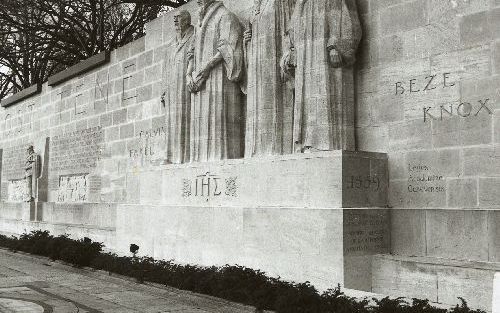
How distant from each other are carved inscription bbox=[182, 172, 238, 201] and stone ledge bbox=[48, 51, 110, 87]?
23.2 feet

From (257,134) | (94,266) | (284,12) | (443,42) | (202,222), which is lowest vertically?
(94,266)

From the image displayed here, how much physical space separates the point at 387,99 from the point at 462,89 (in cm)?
116

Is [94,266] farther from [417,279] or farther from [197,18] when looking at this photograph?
[417,279]

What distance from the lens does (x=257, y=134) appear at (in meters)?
9.57

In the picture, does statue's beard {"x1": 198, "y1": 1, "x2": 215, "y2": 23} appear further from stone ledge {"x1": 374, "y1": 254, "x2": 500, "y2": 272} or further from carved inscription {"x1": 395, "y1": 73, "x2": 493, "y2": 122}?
stone ledge {"x1": 374, "y1": 254, "x2": 500, "y2": 272}

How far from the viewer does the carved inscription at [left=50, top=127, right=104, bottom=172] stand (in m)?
16.4

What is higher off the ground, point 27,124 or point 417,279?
point 27,124

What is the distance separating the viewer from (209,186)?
33.0ft

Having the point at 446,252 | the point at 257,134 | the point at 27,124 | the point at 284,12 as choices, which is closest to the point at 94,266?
the point at 257,134

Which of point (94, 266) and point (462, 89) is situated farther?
point (94, 266)

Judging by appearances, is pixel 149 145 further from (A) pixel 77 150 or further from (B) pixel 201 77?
(A) pixel 77 150

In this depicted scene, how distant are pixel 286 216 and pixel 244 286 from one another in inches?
47.1

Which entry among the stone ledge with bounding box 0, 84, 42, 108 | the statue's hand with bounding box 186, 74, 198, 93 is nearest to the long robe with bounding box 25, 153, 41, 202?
the stone ledge with bounding box 0, 84, 42, 108

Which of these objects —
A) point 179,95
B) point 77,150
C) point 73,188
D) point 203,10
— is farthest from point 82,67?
point 203,10
